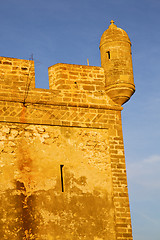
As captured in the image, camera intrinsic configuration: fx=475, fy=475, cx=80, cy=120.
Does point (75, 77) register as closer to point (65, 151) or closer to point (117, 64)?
point (117, 64)

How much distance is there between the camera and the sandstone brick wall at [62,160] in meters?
10.0

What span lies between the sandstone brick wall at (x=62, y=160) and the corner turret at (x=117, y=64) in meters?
0.27

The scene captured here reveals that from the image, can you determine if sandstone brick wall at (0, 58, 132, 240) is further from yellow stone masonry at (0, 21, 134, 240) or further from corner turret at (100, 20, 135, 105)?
corner turret at (100, 20, 135, 105)

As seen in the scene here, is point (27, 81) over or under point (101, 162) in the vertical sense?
over

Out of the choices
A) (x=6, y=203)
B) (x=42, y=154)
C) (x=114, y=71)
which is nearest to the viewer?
(x=6, y=203)

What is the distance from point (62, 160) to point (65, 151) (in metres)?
0.24

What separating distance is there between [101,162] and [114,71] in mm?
2341

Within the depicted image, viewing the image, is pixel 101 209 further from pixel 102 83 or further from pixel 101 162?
pixel 102 83

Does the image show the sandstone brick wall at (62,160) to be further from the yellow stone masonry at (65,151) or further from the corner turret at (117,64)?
the corner turret at (117,64)

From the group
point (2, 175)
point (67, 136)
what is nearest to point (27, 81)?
point (67, 136)

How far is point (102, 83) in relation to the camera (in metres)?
11.9

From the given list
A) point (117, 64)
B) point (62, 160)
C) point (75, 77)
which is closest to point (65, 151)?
point (62, 160)

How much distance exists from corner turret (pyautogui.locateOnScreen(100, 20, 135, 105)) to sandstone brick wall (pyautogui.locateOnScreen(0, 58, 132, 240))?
0.89 feet

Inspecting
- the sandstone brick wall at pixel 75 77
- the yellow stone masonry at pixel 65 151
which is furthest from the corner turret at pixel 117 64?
the sandstone brick wall at pixel 75 77
